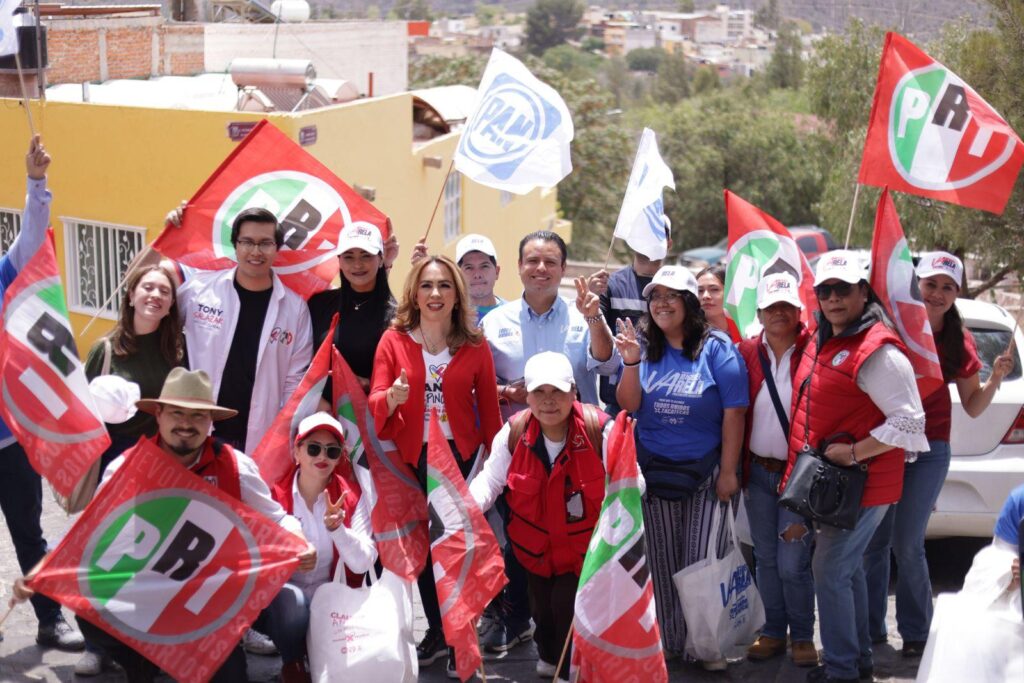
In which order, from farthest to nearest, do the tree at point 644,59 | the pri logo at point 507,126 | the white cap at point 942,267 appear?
1. the tree at point 644,59
2. the pri logo at point 507,126
3. the white cap at point 942,267

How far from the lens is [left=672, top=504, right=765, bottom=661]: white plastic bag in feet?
18.9

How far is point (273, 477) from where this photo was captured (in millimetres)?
5406

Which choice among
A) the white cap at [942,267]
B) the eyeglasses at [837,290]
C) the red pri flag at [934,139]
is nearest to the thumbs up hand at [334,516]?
the eyeglasses at [837,290]

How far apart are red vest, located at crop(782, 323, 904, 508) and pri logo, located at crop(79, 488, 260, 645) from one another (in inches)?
97.0

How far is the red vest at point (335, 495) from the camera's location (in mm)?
5340

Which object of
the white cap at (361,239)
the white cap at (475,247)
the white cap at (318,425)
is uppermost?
the white cap at (361,239)

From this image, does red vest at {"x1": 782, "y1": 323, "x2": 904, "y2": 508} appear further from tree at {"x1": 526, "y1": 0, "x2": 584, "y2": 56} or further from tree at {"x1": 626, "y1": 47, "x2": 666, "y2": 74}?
tree at {"x1": 626, "y1": 47, "x2": 666, "y2": 74}

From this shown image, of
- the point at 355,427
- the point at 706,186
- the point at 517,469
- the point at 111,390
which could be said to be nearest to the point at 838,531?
the point at 517,469

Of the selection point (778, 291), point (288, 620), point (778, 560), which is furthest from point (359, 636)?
point (778, 291)

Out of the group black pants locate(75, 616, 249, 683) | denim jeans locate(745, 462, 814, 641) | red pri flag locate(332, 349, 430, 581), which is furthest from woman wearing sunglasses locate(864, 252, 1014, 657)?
black pants locate(75, 616, 249, 683)

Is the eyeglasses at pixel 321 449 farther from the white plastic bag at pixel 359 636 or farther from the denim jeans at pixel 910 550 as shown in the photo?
the denim jeans at pixel 910 550

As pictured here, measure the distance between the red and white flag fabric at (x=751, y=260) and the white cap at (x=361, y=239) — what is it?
7.68 feet

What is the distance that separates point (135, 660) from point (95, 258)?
1108 cm

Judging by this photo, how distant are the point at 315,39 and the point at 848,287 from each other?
23872 mm
